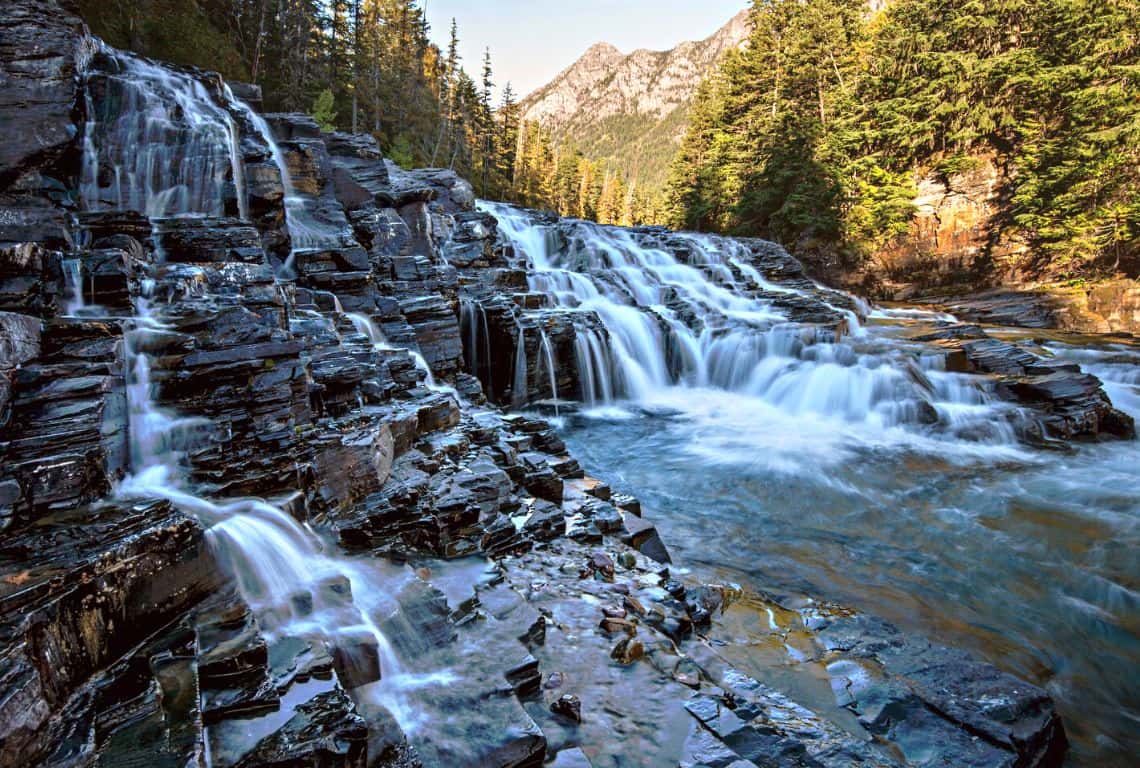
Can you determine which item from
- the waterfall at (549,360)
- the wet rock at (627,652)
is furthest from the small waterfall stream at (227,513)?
the waterfall at (549,360)

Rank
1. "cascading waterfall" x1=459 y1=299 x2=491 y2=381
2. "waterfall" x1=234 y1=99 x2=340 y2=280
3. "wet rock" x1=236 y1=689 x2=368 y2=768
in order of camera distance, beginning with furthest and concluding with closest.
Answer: "cascading waterfall" x1=459 y1=299 x2=491 y2=381
"waterfall" x1=234 y1=99 x2=340 y2=280
"wet rock" x1=236 y1=689 x2=368 y2=768

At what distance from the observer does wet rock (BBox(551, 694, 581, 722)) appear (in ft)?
12.3

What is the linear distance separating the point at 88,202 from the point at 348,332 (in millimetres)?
5741

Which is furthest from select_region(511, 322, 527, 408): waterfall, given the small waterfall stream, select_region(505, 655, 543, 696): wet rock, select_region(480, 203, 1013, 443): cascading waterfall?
select_region(505, 655, 543, 696): wet rock

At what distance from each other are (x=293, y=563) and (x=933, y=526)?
9.01 metres

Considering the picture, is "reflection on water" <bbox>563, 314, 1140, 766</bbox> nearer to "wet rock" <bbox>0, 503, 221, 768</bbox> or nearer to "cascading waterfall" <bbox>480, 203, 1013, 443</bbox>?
"cascading waterfall" <bbox>480, 203, 1013, 443</bbox>

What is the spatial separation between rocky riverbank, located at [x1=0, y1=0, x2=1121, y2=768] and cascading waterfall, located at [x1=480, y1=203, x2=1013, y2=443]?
7.48 meters

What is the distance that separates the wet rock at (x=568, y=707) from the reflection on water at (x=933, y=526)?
3510 millimetres

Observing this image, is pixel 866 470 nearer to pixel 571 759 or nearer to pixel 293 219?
pixel 571 759

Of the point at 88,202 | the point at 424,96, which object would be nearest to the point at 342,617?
the point at 88,202

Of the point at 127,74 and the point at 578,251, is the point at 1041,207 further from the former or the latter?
the point at 127,74

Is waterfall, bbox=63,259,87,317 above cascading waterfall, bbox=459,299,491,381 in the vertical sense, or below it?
above

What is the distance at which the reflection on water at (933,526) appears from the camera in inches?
224

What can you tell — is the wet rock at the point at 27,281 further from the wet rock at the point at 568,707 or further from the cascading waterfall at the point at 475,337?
the cascading waterfall at the point at 475,337
